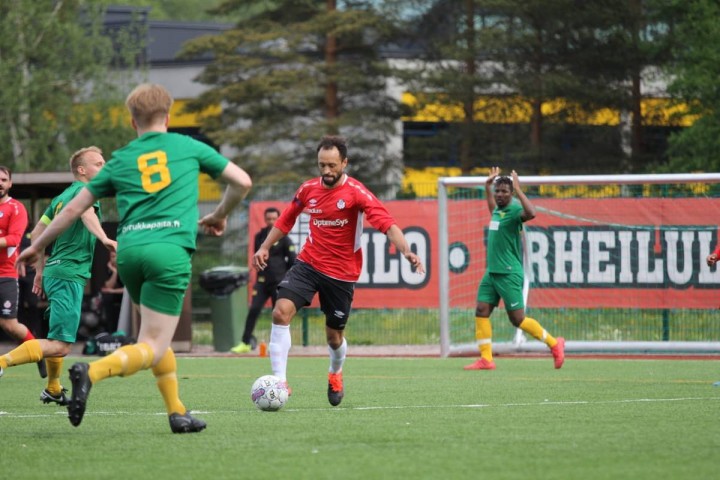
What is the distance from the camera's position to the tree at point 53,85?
32.2 m

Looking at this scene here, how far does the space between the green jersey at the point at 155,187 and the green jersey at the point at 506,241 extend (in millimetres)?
7505

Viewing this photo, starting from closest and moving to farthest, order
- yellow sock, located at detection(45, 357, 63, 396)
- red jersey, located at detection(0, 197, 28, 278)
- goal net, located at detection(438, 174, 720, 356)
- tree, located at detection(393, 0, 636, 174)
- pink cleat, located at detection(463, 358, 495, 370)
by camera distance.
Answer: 1. yellow sock, located at detection(45, 357, 63, 396)
2. red jersey, located at detection(0, 197, 28, 278)
3. pink cleat, located at detection(463, 358, 495, 370)
4. goal net, located at detection(438, 174, 720, 356)
5. tree, located at detection(393, 0, 636, 174)

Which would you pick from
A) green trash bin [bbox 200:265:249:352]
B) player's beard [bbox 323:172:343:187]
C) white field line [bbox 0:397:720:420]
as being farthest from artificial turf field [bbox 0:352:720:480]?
green trash bin [bbox 200:265:249:352]

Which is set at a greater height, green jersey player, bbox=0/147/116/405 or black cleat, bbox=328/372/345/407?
green jersey player, bbox=0/147/116/405

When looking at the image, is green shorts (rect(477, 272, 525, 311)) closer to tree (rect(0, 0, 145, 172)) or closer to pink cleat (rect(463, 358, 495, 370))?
pink cleat (rect(463, 358, 495, 370))

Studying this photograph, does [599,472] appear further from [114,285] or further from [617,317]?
[114,285]

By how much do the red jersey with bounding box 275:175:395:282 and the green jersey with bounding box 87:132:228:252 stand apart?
2.62 metres

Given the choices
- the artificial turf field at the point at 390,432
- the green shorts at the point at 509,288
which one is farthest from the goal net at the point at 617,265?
the artificial turf field at the point at 390,432

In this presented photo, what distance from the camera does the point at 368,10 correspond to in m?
32.4

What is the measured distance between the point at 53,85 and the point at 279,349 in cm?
2511

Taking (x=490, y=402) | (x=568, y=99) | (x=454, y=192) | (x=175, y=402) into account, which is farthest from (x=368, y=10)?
(x=175, y=402)

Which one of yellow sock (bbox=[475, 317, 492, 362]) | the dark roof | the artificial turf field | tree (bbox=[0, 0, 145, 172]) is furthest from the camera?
the dark roof

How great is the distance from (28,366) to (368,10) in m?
18.0

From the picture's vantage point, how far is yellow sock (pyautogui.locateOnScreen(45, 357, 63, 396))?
10.6m
